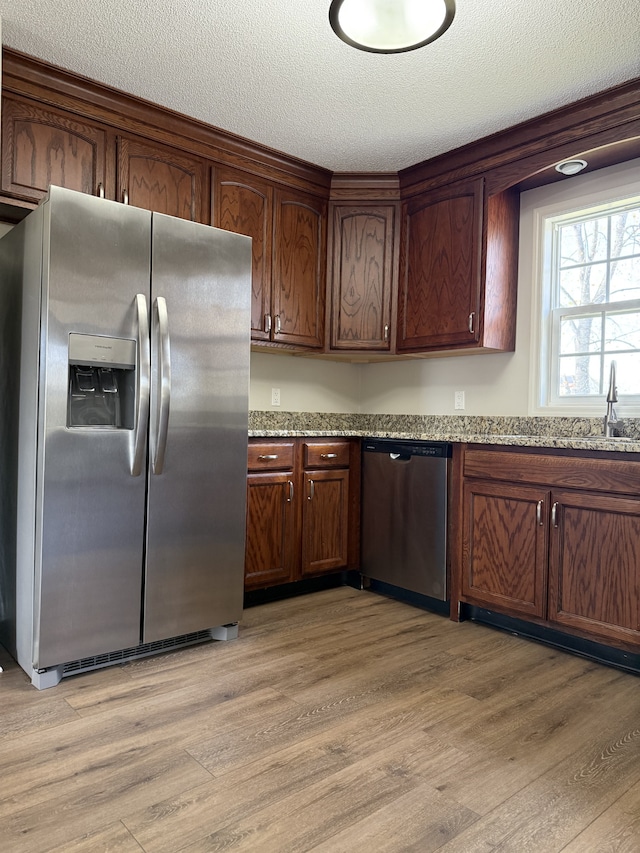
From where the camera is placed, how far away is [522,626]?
112 inches

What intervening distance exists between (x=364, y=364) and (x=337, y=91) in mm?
1942

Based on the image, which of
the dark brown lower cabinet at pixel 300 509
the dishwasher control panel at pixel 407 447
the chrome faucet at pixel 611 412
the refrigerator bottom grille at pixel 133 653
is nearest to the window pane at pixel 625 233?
the chrome faucet at pixel 611 412

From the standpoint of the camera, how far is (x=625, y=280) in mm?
3131

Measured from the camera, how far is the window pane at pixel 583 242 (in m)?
3.23

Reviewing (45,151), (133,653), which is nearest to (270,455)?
(133,653)

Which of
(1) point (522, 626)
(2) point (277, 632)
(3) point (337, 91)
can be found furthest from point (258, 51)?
(1) point (522, 626)

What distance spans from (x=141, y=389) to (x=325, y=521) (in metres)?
1.51

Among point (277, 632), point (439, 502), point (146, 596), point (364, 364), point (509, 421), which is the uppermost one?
point (364, 364)

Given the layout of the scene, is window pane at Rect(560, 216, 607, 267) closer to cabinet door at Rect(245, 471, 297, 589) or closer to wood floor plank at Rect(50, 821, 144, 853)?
cabinet door at Rect(245, 471, 297, 589)

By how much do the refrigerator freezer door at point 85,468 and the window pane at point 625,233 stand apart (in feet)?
7.74

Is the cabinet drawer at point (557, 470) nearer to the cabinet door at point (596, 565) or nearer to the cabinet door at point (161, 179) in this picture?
the cabinet door at point (596, 565)

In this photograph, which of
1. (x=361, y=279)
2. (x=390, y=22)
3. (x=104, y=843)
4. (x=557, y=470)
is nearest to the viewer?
(x=104, y=843)

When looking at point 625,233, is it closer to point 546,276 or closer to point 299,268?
point 546,276

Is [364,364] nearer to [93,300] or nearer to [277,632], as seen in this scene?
[277,632]
